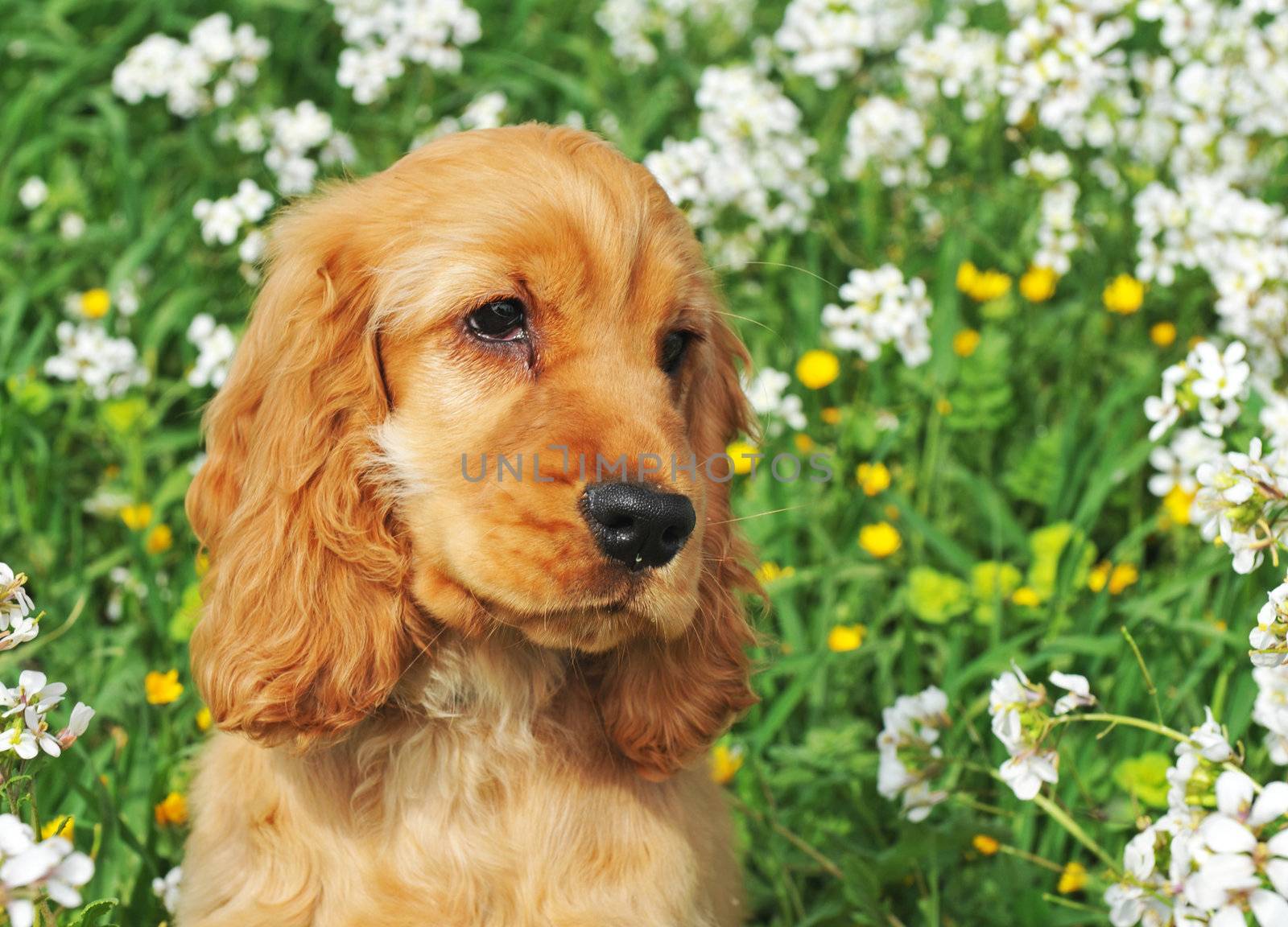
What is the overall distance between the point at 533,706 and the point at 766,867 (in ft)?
3.14

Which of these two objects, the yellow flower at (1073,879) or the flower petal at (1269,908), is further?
the yellow flower at (1073,879)

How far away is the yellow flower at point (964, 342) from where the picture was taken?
4.11m

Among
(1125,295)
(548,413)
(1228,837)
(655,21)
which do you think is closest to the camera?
(1228,837)

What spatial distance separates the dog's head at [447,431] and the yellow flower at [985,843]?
80 centimetres

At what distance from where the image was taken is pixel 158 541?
3.63 metres

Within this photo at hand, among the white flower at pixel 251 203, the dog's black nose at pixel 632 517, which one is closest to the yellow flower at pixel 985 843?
the dog's black nose at pixel 632 517

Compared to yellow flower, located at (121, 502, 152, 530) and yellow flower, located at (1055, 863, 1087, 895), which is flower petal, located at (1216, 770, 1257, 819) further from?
yellow flower, located at (121, 502, 152, 530)

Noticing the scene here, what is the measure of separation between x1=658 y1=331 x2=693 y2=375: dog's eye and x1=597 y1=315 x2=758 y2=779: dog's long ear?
108 millimetres

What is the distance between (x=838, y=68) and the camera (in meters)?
4.71

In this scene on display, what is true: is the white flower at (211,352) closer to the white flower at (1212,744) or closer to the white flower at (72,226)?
the white flower at (72,226)

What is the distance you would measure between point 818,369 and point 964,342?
515 mm

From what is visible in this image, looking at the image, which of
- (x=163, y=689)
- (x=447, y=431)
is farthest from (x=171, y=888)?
(x=447, y=431)

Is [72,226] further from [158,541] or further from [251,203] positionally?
[158,541]

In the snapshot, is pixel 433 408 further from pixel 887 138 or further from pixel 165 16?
pixel 165 16
